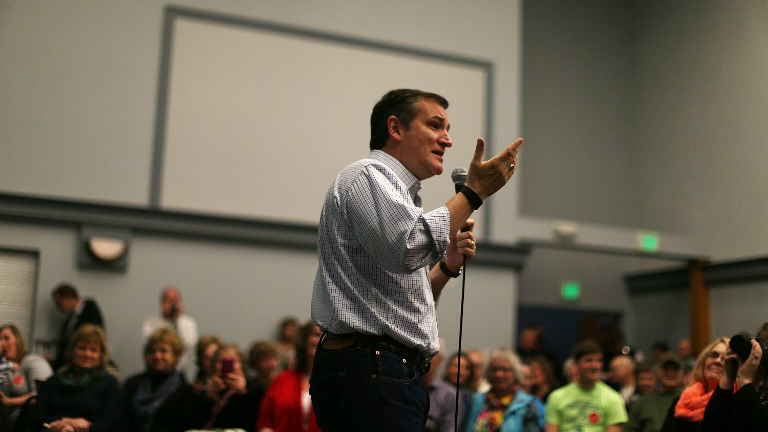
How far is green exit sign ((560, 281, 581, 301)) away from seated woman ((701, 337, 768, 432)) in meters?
8.49

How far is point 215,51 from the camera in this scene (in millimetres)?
9734

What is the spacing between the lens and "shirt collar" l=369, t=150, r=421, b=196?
2.73 meters

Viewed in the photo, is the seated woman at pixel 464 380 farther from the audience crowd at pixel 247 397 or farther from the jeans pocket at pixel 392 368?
the jeans pocket at pixel 392 368

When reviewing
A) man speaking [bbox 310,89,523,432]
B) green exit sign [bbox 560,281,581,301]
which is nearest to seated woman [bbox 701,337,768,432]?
man speaking [bbox 310,89,523,432]

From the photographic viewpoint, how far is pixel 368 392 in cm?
251

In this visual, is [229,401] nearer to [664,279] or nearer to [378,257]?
[378,257]

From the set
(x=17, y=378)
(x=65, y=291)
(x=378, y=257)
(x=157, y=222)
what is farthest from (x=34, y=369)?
(x=378, y=257)

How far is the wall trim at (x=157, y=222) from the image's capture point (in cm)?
868

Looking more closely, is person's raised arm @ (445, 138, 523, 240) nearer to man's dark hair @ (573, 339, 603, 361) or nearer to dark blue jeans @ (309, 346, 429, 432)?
dark blue jeans @ (309, 346, 429, 432)

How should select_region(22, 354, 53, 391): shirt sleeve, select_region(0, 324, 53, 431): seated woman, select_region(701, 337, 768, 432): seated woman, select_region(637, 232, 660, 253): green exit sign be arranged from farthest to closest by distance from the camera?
select_region(637, 232, 660, 253): green exit sign → select_region(22, 354, 53, 391): shirt sleeve → select_region(0, 324, 53, 431): seated woman → select_region(701, 337, 768, 432): seated woman

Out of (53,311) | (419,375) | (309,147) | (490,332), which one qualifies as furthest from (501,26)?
(419,375)

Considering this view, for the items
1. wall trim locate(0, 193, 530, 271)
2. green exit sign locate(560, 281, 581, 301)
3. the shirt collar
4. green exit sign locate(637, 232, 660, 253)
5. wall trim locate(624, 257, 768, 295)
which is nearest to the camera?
the shirt collar

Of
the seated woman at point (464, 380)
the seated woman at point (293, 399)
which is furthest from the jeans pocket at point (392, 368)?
the seated woman at point (464, 380)

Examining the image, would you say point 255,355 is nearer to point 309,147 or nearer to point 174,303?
point 174,303
